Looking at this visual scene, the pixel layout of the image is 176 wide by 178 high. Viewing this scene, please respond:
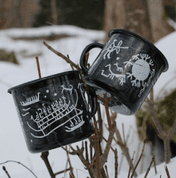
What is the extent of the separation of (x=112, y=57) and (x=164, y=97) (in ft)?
3.74

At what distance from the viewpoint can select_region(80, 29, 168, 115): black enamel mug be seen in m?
0.62

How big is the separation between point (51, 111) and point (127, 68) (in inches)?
9.7

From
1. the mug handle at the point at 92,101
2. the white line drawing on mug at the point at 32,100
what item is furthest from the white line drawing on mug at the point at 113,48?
the white line drawing on mug at the point at 32,100

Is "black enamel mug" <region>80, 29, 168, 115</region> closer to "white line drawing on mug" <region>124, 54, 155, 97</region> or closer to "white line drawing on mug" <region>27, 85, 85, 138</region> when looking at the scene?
"white line drawing on mug" <region>124, 54, 155, 97</region>

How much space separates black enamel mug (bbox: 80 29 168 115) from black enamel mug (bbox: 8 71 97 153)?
0.09 metres

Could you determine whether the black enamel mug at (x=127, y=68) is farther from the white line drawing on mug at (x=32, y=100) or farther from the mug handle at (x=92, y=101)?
the white line drawing on mug at (x=32, y=100)

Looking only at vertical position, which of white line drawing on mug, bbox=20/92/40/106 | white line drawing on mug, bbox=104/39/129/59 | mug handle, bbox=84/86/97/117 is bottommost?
mug handle, bbox=84/86/97/117

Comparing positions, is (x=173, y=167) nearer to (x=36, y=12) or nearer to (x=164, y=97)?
(x=164, y=97)

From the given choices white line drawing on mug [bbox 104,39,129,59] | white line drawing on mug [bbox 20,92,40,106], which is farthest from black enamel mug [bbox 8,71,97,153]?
white line drawing on mug [bbox 104,39,129,59]

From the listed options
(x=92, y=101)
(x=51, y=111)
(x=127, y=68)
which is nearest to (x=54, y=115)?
(x=51, y=111)

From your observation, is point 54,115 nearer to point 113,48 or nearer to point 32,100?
point 32,100

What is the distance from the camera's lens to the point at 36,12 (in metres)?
8.97

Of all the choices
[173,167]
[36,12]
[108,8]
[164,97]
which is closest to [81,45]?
[36,12]

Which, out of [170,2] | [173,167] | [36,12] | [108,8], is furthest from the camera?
[36,12]
